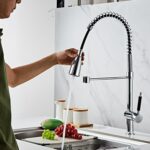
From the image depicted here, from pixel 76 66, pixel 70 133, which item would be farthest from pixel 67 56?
pixel 70 133

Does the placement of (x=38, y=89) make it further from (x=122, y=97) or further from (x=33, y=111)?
(x=122, y=97)

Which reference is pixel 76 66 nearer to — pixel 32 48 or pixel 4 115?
pixel 4 115

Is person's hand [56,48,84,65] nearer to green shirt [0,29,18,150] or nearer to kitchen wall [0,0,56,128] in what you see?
kitchen wall [0,0,56,128]

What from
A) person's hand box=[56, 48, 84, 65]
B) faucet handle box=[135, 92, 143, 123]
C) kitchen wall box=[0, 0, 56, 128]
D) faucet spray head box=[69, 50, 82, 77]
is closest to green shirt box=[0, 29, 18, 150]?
faucet spray head box=[69, 50, 82, 77]

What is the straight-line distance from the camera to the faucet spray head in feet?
5.65

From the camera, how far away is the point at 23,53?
2.60m

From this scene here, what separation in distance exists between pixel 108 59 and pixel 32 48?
62 cm

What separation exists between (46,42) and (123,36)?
669mm

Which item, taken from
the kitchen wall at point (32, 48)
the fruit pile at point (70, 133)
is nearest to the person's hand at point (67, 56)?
the fruit pile at point (70, 133)

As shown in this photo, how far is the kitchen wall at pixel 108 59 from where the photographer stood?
6.60ft

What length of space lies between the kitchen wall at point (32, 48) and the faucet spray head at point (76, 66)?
2.78 ft

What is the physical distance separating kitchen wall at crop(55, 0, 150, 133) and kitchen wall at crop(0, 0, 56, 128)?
0.17m

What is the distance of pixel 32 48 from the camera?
2619 millimetres

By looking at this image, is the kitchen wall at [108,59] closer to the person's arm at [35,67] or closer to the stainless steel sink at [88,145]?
the stainless steel sink at [88,145]
